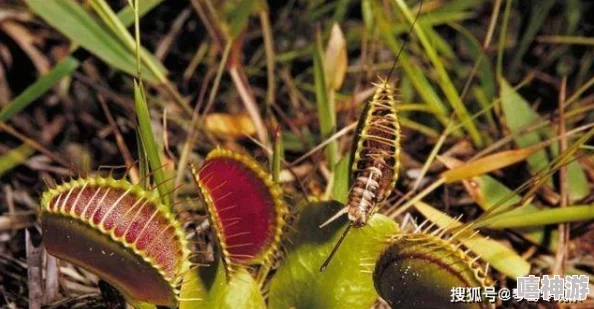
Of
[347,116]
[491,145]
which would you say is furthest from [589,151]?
[347,116]

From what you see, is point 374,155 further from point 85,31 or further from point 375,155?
point 85,31

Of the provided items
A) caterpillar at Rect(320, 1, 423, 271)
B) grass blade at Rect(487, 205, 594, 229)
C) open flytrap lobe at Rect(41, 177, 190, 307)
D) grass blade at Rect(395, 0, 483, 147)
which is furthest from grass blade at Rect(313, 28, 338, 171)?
open flytrap lobe at Rect(41, 177, 190, 307)

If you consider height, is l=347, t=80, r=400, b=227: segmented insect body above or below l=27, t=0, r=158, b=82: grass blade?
below

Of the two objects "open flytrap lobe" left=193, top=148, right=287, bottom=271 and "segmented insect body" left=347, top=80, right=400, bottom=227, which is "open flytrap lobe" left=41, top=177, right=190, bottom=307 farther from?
"segmented insect body" left=347, top=80, right=400, bottom=227

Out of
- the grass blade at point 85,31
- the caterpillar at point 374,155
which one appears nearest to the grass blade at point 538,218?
the caterpillar at point 374,155

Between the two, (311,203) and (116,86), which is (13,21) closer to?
(116,86)

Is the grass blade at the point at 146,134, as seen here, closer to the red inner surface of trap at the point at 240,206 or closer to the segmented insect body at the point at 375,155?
the red inner surface of trap at the point at 240,206
